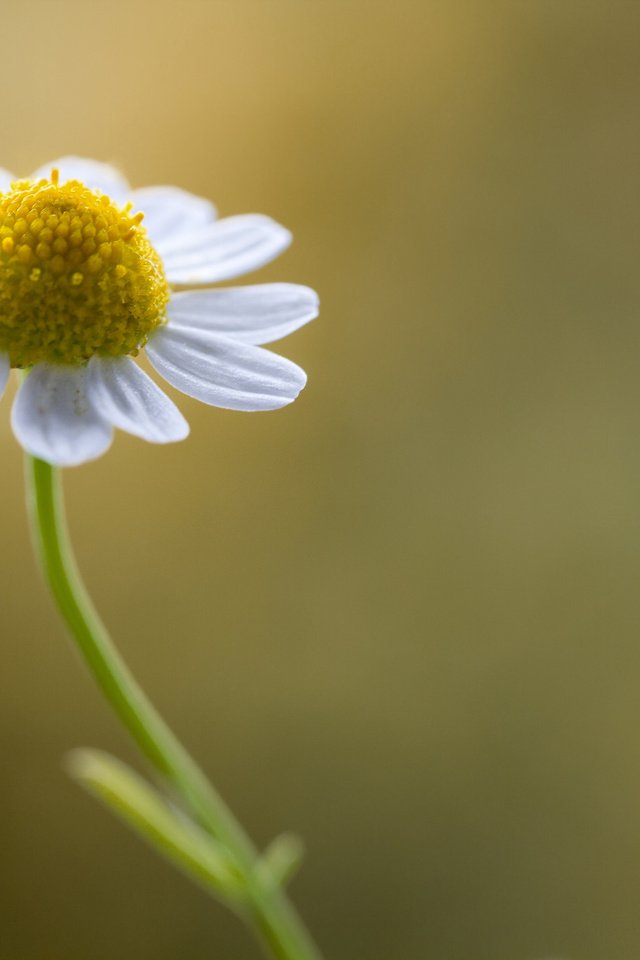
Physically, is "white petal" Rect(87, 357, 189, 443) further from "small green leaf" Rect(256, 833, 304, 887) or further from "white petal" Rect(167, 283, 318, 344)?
"small green leaf" Rect(256, 833, 304, 887)

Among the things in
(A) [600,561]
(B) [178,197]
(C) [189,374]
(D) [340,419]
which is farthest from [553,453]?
(C) [189,374]

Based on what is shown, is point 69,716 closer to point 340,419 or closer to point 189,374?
point 340,419

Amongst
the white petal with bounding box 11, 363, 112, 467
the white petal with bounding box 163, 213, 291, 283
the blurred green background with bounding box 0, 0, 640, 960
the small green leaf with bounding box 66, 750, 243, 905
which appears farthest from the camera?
the blurred green background with bounding box 0, 0, 640, 960

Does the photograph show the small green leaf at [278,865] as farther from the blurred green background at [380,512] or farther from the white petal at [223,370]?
the blurred green background at [380,512]

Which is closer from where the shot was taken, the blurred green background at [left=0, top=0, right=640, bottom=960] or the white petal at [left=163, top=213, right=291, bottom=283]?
the white petal at [left=163, top=213, right=291, bottom=283]

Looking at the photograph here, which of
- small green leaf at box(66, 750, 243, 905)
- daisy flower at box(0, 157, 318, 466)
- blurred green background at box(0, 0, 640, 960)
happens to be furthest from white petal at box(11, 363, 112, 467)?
blurred green background at box(0, 0, 640, 960)

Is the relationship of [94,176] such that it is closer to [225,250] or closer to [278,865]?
[225,250]

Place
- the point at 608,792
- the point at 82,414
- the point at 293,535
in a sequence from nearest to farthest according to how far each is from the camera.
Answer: the point at 82,414, the point at 608,792, the point at 293,535

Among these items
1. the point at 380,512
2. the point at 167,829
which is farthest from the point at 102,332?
the point at 380,512
